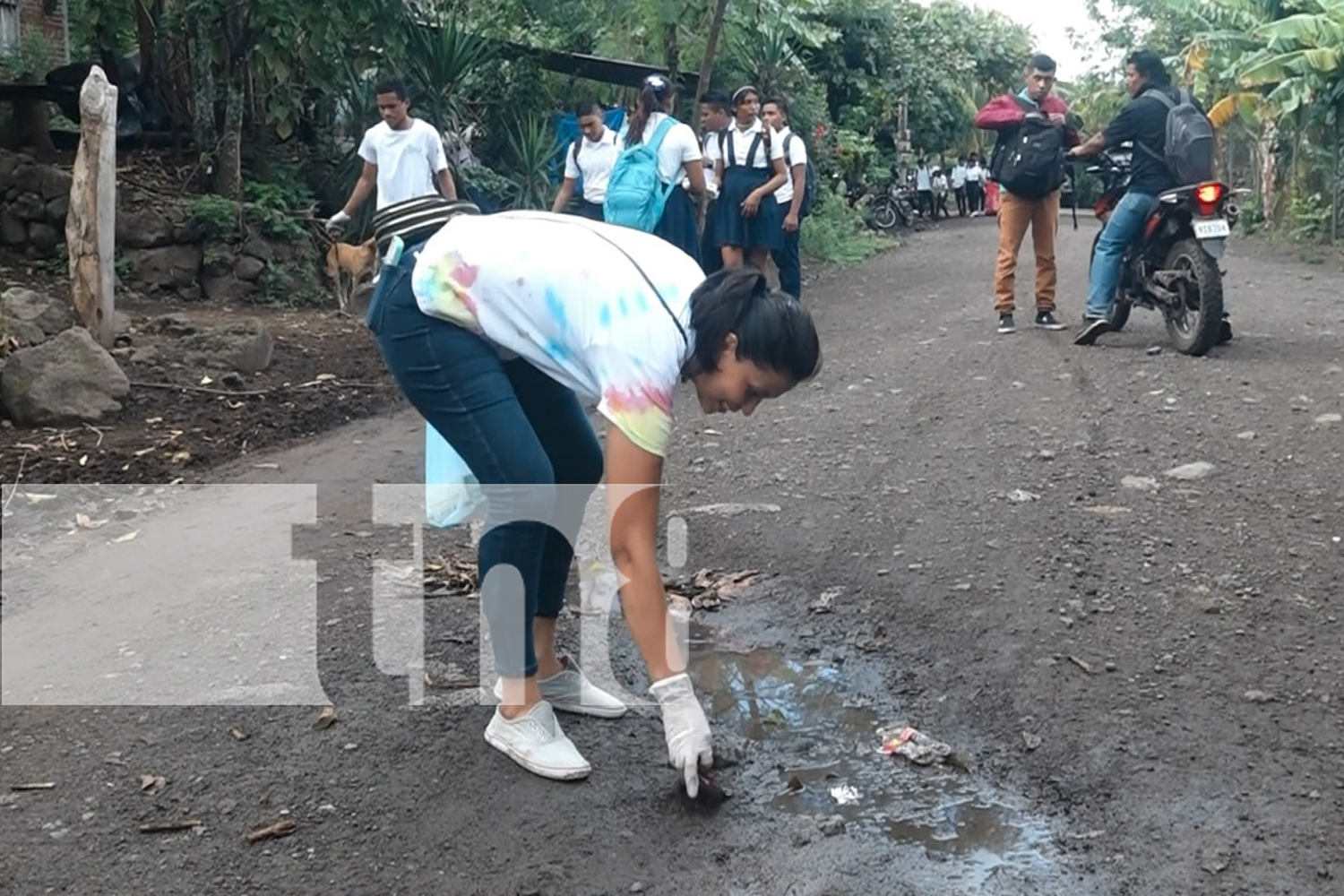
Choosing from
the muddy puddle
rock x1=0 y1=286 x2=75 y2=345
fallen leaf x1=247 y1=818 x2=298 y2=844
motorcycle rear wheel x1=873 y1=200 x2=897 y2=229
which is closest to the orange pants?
the muddy puddle

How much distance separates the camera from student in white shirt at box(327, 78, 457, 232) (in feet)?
28.0

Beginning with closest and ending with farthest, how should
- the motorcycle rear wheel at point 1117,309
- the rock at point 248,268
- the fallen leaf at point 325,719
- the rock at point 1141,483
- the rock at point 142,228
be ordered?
the fallen leaf at point 325,719 → the rock at point 1141,483 → the motorcycle rear wheel at point 1117,309 → the rock at point 142,228 → the rock at point 248,268

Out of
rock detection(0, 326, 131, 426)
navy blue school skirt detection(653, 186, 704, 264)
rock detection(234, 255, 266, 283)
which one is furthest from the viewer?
rock detection(234, 255, 266, 283)

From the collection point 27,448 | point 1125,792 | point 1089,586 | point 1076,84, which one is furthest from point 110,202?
point 1076,84

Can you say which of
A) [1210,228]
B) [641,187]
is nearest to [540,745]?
[641,187]

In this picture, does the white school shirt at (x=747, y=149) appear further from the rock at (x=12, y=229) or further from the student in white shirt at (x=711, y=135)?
the rock at (x=12, y=229)

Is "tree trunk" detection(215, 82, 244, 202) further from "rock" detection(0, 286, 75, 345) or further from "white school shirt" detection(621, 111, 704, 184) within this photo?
"white school shirt" detection(621, 111, 704, 184)

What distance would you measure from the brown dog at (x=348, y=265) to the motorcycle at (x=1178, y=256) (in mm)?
5420

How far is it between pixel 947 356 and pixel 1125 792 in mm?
5619

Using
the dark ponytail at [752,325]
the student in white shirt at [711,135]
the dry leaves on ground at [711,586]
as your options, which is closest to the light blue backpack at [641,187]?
the student in white shirt at [711,135]

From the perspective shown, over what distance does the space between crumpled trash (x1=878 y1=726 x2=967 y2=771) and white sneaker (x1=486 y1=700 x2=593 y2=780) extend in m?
0.74

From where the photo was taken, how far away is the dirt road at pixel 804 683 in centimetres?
287

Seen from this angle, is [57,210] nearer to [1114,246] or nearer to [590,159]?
[590,159]

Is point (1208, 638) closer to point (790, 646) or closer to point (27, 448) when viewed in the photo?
point (790, 646)
